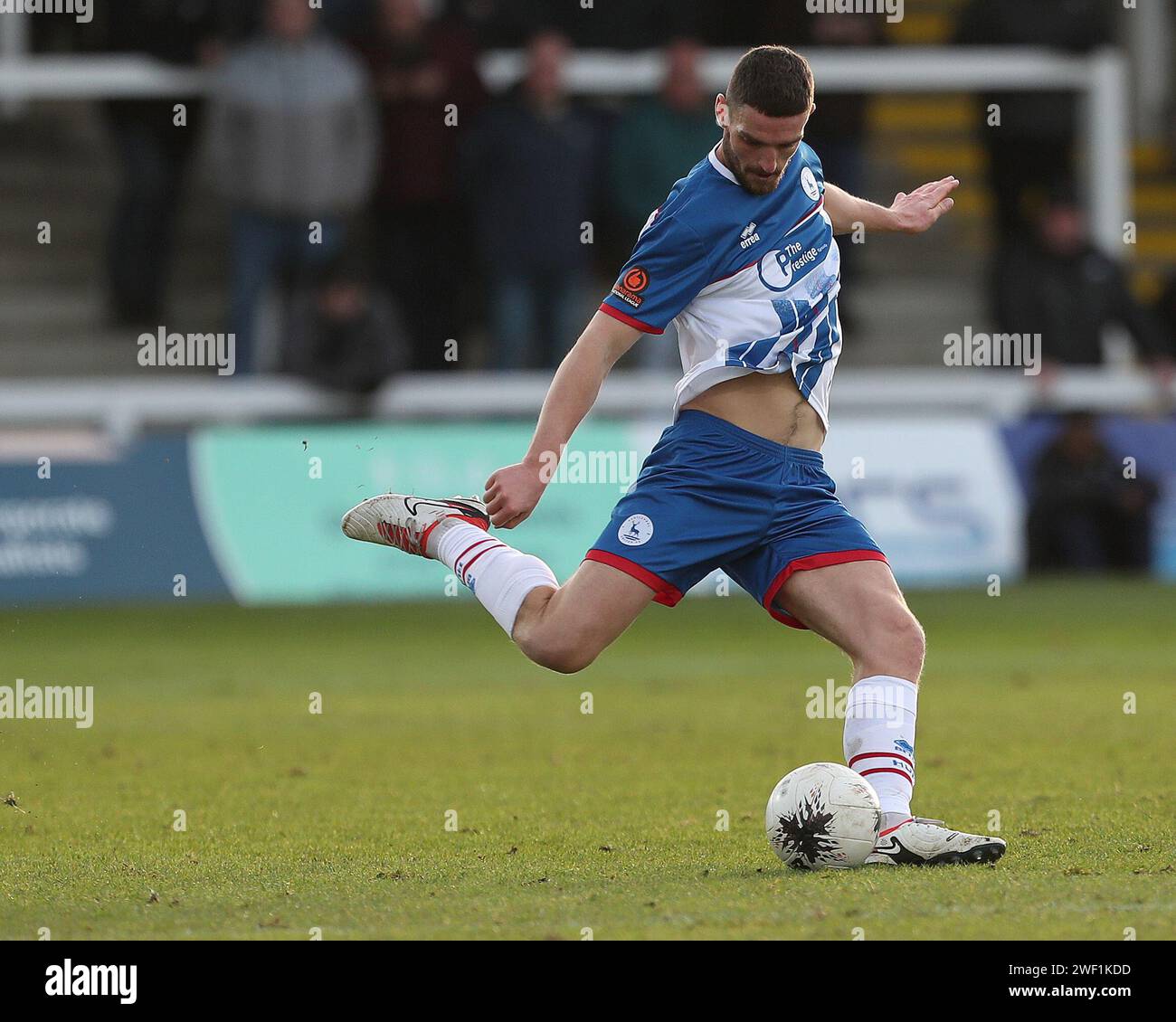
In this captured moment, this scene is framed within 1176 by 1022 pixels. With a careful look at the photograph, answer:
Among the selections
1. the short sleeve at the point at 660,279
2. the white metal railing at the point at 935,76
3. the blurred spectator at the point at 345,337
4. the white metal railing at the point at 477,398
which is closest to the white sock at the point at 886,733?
the short sleeve at the point at 660,279

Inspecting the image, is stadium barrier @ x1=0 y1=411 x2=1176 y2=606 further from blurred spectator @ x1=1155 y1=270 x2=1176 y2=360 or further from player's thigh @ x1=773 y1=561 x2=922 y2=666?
player's thigh @ x1=773 y1=561 x2=922 y2=666

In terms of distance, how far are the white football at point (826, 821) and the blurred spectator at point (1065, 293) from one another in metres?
10.9

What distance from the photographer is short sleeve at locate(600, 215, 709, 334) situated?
598 centimetres

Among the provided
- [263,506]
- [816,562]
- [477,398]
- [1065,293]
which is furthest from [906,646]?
[1065,293]

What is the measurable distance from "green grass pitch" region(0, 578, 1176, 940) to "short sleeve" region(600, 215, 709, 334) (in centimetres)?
160

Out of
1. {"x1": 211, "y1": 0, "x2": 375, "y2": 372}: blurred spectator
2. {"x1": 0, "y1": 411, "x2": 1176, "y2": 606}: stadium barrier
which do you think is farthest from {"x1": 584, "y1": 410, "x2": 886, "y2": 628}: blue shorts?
{"x1": 211, "y1": 0, "x2": 375, "y2": 372}: blurred spectator

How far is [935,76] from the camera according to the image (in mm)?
17672

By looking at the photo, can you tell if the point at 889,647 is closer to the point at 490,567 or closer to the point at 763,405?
the point at 763,405

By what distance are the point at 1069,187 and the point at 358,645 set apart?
769 cm

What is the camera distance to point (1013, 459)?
15.3 m

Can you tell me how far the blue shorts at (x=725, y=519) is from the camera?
6141 millimetres

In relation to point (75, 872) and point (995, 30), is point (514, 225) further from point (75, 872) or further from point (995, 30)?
point (75, 872)

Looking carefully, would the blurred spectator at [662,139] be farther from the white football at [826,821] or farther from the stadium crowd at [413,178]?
the white football at [826,821]

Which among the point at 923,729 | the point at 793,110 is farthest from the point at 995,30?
the point at 793,110
